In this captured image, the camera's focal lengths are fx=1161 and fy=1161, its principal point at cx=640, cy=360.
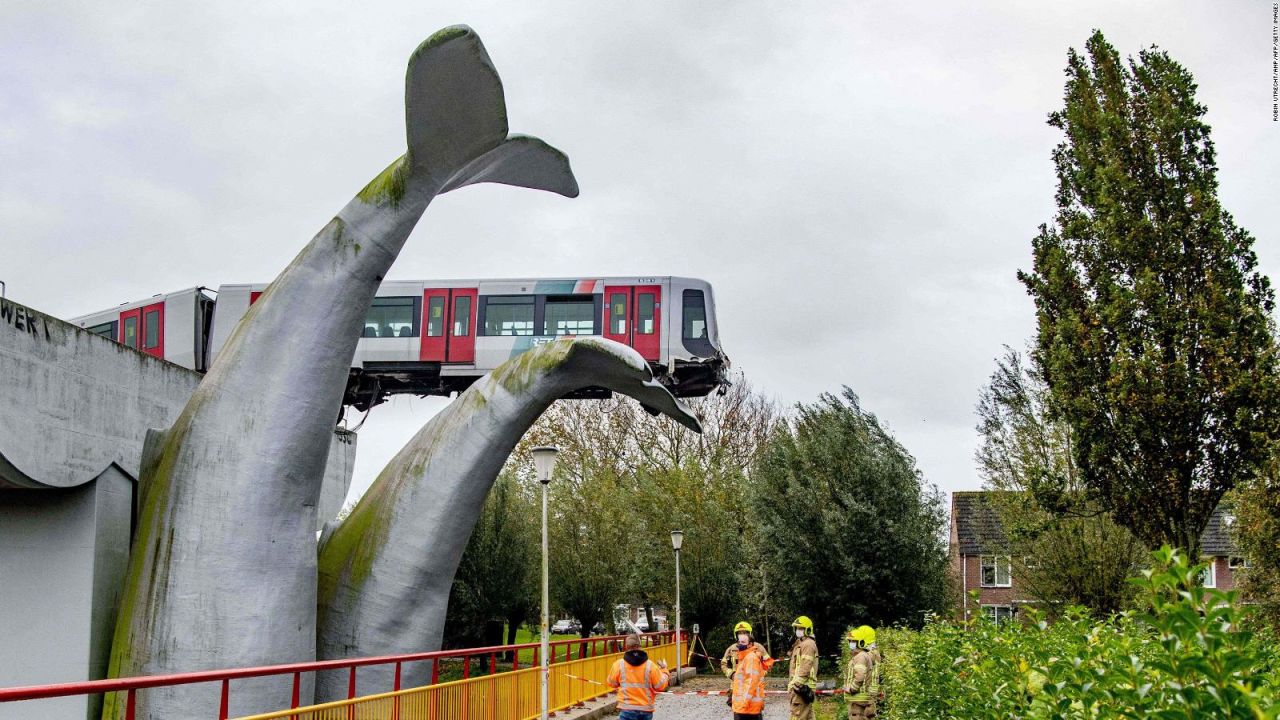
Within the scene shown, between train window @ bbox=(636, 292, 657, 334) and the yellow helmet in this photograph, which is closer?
the yellow helmet

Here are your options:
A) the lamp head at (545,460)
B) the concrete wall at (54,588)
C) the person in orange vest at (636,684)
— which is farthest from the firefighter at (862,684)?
the concrete wall at (54,588)

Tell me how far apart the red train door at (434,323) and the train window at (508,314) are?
112cm

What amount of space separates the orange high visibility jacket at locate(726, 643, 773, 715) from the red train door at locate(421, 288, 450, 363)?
65.7 feet

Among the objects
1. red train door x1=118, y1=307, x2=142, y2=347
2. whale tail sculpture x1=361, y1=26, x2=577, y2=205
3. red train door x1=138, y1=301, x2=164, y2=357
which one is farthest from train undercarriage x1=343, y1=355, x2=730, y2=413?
whale tail sculpture x1=361, y1=26, x2=577, y2=205

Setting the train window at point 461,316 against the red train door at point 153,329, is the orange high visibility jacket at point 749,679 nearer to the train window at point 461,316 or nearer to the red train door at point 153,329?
the train window at point 461,316

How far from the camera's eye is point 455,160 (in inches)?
524

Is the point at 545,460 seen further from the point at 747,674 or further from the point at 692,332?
the point at 692,332

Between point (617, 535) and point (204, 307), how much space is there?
14.2 metres

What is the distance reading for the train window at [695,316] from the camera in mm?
30141

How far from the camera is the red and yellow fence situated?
1006 centimetres

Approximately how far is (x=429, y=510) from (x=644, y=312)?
16.1 meters

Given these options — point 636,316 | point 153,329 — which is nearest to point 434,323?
point 636,316

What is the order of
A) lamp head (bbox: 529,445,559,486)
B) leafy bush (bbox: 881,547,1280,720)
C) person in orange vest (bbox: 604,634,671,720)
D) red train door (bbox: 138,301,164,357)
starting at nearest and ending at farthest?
leafy bush (bbox: 881,547,1280,720) → person in orange vest (bbox: 604,634,671,720) → lamp head (bbox: 529,445,559,486) → red train door (bbox: 138,301,164,357)

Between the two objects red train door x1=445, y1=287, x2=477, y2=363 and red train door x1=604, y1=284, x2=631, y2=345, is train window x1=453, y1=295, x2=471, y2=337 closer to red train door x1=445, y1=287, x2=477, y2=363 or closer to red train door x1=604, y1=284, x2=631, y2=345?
red train door x1=445, y1=287, x2=477, y2=363
